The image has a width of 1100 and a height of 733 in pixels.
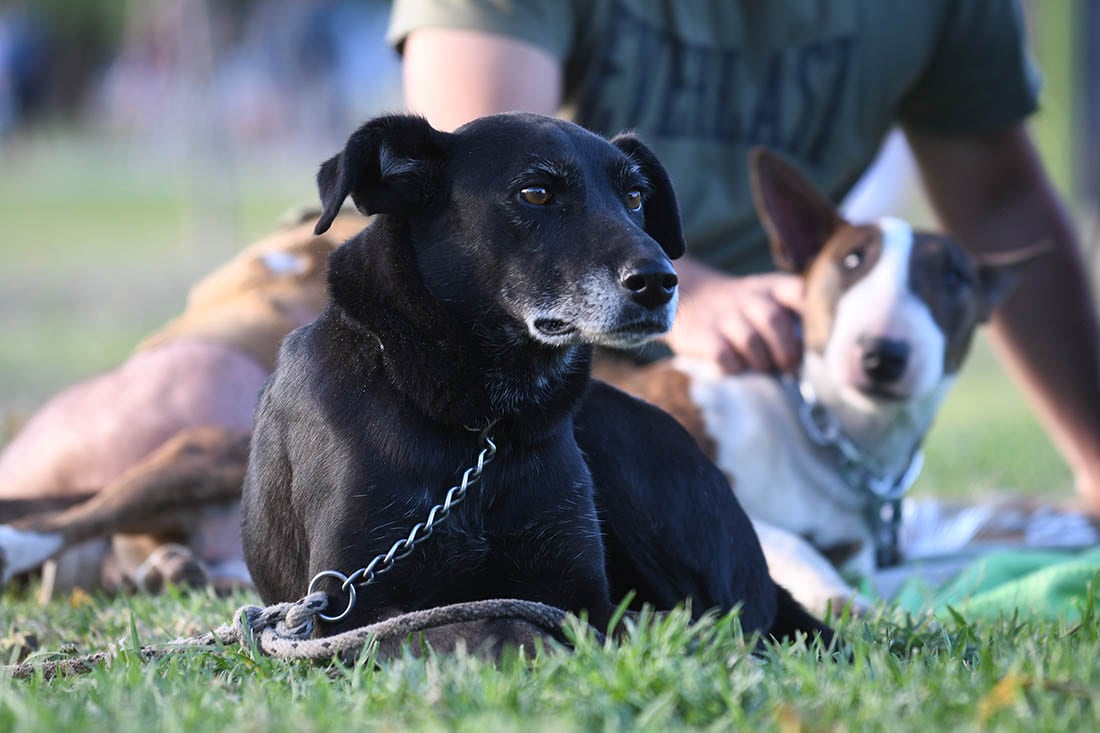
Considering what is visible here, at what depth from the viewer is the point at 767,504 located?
363cm

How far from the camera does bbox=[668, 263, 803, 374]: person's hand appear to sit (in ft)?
12.3

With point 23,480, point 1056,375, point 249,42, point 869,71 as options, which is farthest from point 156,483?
point 249,42

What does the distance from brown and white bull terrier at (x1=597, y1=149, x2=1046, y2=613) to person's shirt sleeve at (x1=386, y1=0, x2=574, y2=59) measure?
77 centimetres

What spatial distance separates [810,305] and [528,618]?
1908 millimetres

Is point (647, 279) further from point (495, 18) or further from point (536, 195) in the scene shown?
point (495, 18)

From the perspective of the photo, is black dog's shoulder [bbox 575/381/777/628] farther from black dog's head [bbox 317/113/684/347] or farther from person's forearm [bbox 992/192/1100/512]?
person's forearm [bbox 992/192/1100/512]

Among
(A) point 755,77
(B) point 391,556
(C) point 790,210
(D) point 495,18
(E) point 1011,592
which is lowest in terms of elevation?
(E) point 1011,592

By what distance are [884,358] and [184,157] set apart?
3141 cm

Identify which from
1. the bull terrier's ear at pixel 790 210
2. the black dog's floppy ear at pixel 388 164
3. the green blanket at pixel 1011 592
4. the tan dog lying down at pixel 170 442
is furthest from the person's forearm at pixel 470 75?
the green blanket at pixel 1011 592

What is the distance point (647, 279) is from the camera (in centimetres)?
210

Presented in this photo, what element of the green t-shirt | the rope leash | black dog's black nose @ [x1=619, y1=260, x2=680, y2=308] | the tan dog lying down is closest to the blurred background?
the tan dog lying down

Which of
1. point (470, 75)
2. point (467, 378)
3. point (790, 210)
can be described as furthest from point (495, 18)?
point (467, 378)

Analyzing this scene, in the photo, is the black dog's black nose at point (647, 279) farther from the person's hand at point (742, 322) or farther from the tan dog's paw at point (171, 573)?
the tan dog's paw at point (171, 573)

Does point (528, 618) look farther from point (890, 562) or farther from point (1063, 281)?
point (1063, 281)
